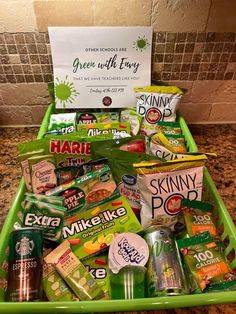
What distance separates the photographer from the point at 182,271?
56cm

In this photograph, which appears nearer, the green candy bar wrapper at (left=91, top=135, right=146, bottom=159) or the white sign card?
the green candy bar wrapper at (left=91, top=135, right=146, bottom=159)

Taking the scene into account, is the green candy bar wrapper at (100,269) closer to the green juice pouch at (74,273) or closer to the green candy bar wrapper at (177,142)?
the green juice pouch at (74,273)

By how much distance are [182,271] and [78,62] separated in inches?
27.6

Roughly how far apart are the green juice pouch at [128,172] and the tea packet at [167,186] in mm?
58

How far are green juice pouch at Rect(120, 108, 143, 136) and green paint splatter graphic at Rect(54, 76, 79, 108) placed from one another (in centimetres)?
18

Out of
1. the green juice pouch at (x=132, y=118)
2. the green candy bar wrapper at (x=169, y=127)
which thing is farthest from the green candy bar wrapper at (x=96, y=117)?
the green candy bar wrapper at (x=169, y=127)

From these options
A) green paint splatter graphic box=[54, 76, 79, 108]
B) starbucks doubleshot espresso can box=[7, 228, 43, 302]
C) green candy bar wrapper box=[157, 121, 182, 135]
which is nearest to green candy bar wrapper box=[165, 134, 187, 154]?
green candy bar wrapper box=[157, 121, 182, 135]

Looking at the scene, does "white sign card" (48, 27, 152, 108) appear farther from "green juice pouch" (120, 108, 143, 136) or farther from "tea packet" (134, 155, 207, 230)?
"tea packet" (134, 155, 207, 230)

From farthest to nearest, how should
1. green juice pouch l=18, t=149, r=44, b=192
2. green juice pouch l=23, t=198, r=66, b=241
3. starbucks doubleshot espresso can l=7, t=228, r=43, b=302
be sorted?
green juice pouch l=18, t=149, r=44, b=192 < green juice pouch l=23, t=198, r=66, b=241 < starbucks doubleshot espresso can l=7, t=228, r=43, b=302

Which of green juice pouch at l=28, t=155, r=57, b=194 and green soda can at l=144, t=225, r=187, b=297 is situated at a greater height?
green juice pouch at l=28, t=155, r=57, b=194

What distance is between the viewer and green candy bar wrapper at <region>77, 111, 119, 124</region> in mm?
923

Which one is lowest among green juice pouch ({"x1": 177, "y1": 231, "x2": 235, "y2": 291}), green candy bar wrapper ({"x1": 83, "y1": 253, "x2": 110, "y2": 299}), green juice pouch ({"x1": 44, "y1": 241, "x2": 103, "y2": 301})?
green candy bar wrapper ({"x1": 83, "y1": 253, "x2": 110, "y2": 299})

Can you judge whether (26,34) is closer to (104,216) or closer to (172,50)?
(172,50)

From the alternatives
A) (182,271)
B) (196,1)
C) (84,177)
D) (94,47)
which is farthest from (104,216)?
(196,1)
